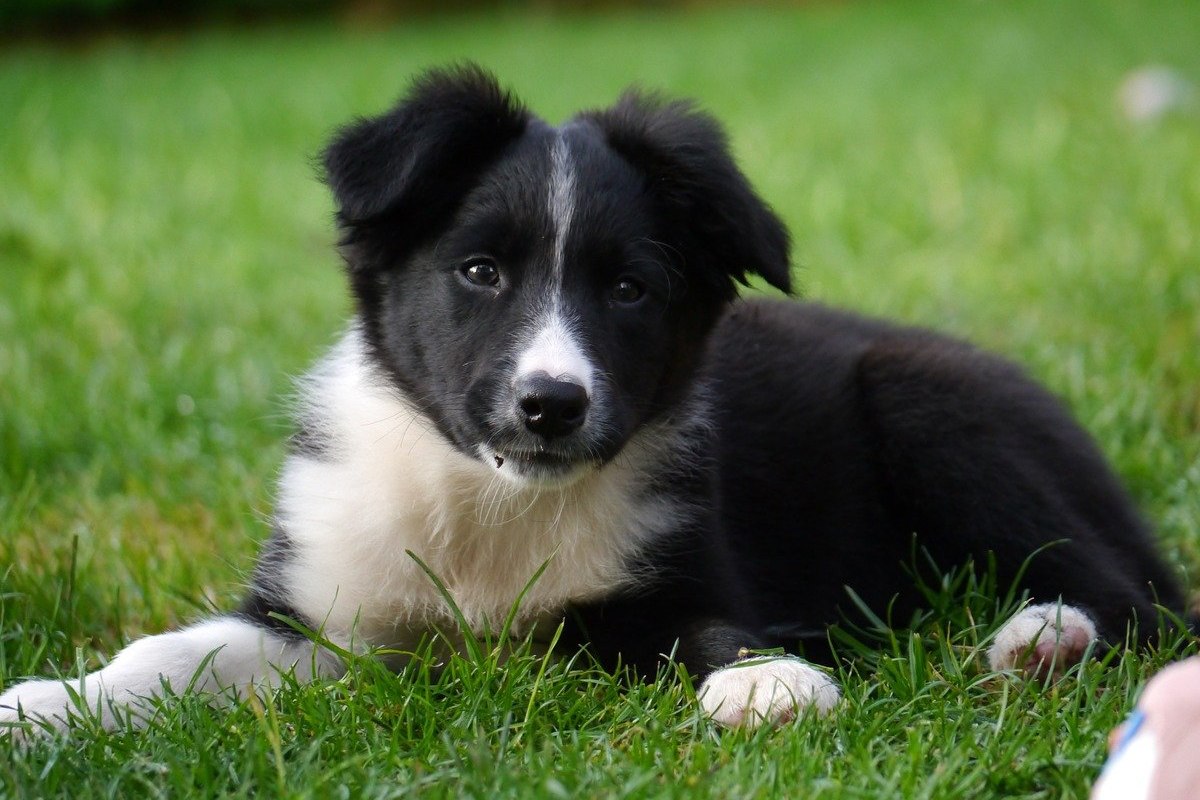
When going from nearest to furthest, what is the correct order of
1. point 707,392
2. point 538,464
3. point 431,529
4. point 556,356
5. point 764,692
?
1. point 764,692
2. point 556,356
3. point 538,464
4. point 431,529
5. point 707,392

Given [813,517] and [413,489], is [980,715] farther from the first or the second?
[413,489]

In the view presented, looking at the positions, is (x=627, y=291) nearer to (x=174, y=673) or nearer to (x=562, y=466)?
(x=562, y=466)

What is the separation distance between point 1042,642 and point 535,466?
1130mm

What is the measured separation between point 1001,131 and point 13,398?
6556 millimetres

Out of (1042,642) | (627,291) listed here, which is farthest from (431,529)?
(1042,642)

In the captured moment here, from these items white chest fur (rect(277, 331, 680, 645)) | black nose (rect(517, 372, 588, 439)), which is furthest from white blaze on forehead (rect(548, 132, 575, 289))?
white chest fur (rect(277, 331, 680, 645))

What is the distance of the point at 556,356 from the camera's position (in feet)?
8.95

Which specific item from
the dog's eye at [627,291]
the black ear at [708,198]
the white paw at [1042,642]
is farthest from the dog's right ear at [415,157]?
the white paw at [1042,642]

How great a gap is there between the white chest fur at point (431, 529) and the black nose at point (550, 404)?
304mm

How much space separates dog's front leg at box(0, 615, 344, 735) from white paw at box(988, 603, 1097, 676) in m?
1.37

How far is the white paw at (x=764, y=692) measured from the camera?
8.45 ft

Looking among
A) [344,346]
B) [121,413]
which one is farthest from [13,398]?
[344,346]

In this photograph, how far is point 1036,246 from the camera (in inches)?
275

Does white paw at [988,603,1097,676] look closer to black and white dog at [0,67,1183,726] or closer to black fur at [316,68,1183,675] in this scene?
black and white dog at [0,67,1183,726]
